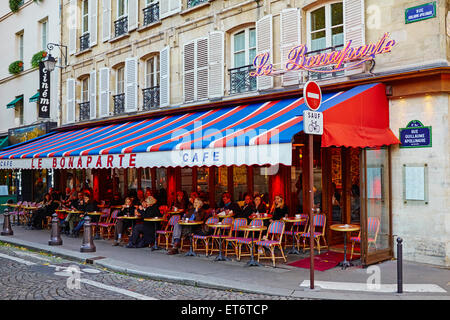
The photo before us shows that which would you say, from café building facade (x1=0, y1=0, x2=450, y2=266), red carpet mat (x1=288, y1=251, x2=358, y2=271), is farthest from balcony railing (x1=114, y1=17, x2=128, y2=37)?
red carpet mat (x1=288, y1=251, x2=358, y2=271)

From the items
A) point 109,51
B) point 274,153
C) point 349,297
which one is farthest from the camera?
point 109,51

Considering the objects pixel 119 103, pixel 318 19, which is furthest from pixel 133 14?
pixel 318 19

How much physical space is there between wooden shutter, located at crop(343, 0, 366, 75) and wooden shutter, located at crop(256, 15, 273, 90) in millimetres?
2010

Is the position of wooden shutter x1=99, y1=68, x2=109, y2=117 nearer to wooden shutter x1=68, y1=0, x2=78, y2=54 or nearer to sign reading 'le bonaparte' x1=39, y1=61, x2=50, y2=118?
wooden shutter x1=68, y1=0, x2=78, y2=54

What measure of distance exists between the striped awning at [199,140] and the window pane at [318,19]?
1.85 metres

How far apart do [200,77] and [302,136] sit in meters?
3.78

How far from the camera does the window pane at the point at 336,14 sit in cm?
984

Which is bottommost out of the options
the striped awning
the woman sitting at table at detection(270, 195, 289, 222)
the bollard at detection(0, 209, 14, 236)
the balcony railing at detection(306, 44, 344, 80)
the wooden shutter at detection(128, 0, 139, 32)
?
the bollard at detection(0, 209, 14, 236)

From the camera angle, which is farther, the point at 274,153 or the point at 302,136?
the point at 302,136

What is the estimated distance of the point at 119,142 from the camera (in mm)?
11133

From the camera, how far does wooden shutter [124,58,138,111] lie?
14.5m

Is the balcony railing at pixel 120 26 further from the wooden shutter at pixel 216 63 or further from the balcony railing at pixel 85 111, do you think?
the wooden shutter at pixel 216 63

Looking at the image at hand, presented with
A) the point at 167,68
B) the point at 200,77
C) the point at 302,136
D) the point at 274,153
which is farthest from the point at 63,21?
the point at 274,153
